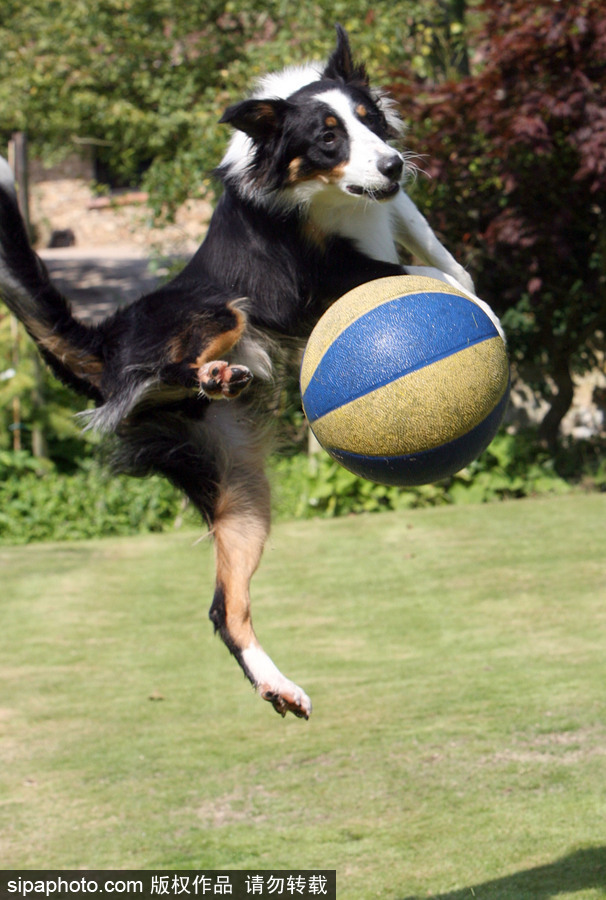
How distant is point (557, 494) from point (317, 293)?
23.0 ft

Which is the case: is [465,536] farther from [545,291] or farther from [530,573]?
[545,291]

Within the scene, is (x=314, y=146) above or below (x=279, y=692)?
above

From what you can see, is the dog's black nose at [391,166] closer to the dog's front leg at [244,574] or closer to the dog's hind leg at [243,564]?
the dog's hind leg at [243,564]

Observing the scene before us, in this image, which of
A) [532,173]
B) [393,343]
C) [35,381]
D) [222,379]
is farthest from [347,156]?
[35,381]

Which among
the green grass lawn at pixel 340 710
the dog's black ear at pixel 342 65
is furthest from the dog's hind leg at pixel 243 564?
the dog's black ear at pixel 342 65

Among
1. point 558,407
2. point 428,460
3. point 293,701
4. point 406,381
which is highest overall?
point 406,381

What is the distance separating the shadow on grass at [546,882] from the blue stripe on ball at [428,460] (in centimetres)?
177

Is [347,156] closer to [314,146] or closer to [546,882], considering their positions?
[314,146]

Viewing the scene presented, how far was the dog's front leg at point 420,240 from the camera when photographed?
4020 mm

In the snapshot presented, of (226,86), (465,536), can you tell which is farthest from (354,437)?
(226,86)

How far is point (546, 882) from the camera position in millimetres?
4035

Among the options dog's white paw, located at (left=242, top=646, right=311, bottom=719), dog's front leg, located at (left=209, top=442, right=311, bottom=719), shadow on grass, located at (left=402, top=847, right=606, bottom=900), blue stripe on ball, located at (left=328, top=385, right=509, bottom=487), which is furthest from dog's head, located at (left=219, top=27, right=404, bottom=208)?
shadow on grass, located at (left=402, top=847, right=606, bottom=900)

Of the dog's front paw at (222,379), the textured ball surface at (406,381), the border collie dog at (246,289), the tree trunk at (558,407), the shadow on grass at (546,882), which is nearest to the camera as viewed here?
the textured ball surface at (406,381)

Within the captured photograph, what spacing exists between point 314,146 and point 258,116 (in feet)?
0.75
